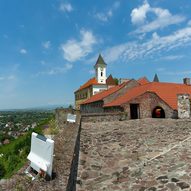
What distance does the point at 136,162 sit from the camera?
24.2 feet

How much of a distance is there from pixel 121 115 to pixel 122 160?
16810mm

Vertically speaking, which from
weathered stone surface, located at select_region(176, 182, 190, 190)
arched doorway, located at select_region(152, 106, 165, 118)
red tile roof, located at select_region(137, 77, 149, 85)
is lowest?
weathered stone surface, located at select_region(176, 182, 190, 190)

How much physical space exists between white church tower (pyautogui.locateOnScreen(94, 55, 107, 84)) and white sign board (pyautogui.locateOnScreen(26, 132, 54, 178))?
60957mm

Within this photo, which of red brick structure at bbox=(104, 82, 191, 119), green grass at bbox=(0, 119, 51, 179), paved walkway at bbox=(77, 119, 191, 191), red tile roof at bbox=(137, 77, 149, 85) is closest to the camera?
paved walkway at bbox=(77, 119, 191, 191)

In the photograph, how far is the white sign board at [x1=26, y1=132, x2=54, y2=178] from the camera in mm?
8595

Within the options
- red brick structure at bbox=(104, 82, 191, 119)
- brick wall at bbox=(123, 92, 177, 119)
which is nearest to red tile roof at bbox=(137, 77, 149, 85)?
red brick structure at bbox=(104, 82, 191, 119)

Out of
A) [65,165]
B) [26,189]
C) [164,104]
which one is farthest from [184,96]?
[26,189]

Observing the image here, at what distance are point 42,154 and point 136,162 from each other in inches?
132

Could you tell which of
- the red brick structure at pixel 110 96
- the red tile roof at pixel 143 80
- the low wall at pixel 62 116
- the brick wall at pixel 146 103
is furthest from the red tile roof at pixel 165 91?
the red tile roof at pixel 143 80

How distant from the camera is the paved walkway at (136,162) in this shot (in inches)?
222

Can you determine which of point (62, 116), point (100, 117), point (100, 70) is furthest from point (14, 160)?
point (100, 70)

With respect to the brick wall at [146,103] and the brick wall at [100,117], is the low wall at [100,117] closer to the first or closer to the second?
the brick wall at [100,117]

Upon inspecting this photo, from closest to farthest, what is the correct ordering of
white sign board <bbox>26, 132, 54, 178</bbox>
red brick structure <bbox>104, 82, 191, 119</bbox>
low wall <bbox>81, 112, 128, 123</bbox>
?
white sign board <bbox>26, 132, 54, 178</bbox> → low wall <bbox>81, 112, 128, 123</bbox> → red brick structure <bbox>104, 82, 191, 119</bbox>

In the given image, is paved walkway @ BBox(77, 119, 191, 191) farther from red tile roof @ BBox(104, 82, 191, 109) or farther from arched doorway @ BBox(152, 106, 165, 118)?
red tile roof @ BBox(104, 82, 191, 109)
